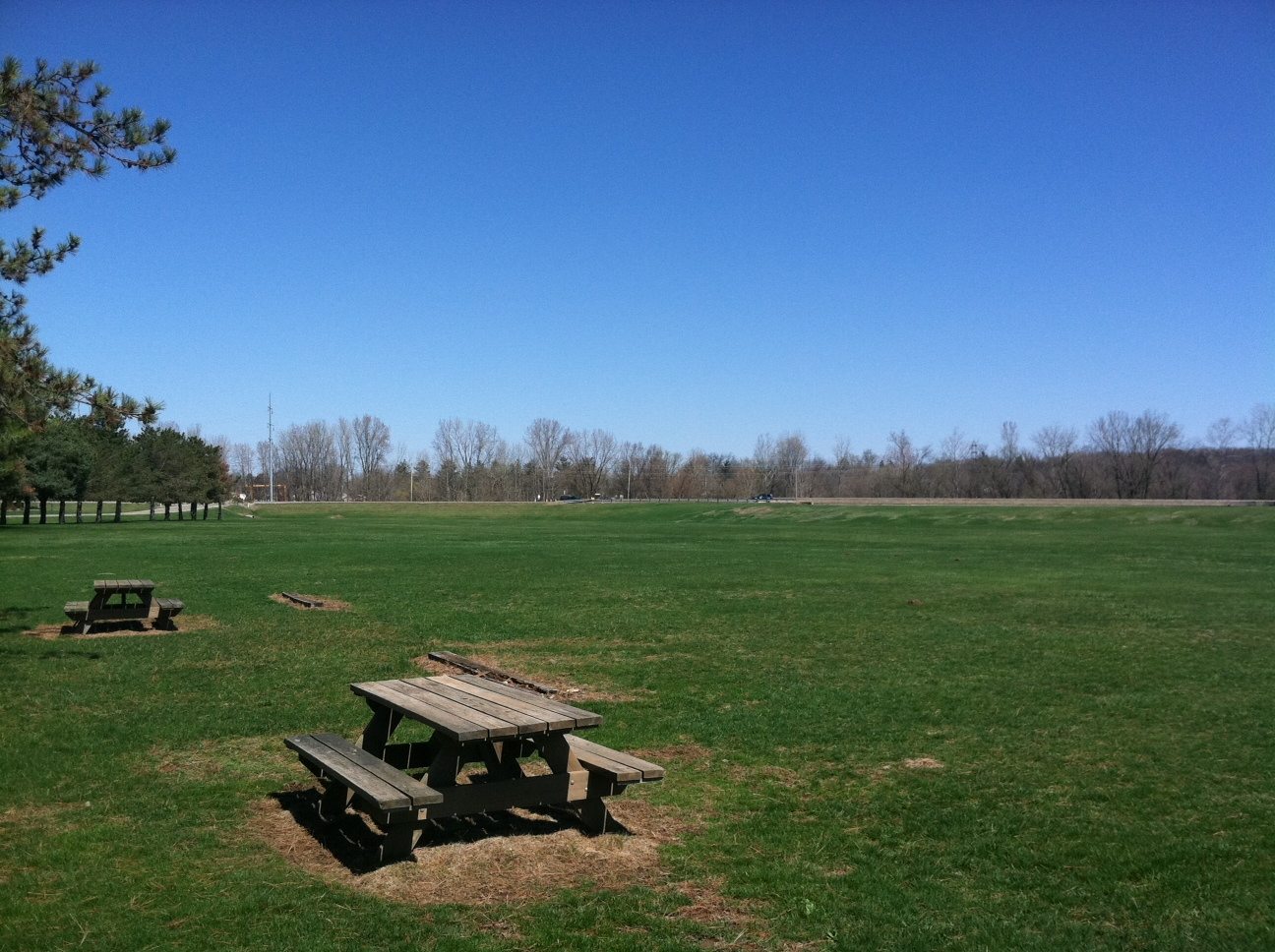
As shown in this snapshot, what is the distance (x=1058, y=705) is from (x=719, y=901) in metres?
6.22

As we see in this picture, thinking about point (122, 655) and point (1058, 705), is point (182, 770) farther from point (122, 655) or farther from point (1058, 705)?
point (1058, 705)

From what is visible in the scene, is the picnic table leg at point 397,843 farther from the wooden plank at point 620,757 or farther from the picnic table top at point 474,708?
the wooden plank at point 620,757

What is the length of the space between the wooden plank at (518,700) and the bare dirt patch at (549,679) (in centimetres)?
306

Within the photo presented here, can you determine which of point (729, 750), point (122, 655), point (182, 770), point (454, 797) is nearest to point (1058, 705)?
point (729, 750)

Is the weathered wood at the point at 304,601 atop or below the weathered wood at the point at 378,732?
below

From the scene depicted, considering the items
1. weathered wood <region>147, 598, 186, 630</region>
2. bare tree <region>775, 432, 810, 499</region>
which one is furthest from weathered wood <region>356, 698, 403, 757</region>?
bare tree <region>775, 432, 810, 499</region>

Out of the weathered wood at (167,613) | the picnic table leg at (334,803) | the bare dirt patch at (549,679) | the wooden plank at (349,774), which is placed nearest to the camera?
the wooden plank at (349,774)

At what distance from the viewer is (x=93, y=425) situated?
9.73 m

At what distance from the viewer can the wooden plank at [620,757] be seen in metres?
6.07

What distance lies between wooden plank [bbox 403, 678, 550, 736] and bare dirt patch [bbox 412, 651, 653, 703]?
318 cm

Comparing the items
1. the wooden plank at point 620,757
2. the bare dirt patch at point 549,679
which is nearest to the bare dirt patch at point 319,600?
the bare dirt patch at point 549,679

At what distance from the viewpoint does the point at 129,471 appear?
6581cm

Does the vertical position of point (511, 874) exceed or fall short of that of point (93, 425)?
it falls short

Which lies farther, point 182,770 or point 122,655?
point 122,655
